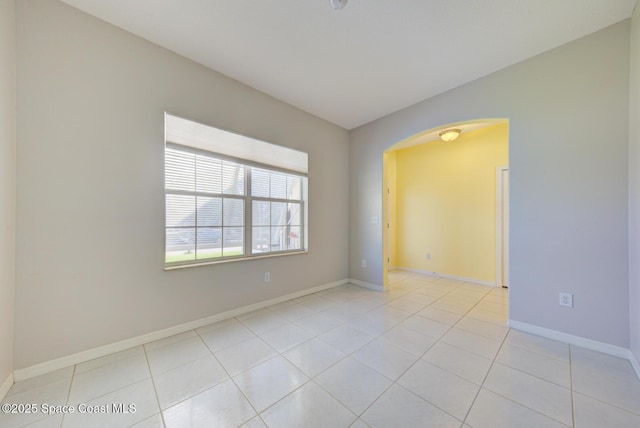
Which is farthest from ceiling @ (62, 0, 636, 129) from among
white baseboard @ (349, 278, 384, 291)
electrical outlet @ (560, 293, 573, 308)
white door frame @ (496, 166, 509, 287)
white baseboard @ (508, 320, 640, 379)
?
white baseboard @ (349, 278, 384, 291)

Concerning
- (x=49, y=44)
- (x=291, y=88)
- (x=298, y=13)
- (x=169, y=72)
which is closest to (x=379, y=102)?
(x=291, y=88)

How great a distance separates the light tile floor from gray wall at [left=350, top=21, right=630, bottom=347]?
404mm

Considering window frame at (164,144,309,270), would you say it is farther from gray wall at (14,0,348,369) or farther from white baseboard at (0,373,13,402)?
white baseboard at (0,373,13,402)

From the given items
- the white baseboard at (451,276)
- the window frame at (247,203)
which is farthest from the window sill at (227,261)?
the white baseboard at (451,276)

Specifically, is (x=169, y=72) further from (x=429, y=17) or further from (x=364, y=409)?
(x=364, y=409)

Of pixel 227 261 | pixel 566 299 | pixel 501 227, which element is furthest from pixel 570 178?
pixel 227 261

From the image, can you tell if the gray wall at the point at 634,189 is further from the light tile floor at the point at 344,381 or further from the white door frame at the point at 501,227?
the white door frame at the point at 501,227

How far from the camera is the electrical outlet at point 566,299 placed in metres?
2.08

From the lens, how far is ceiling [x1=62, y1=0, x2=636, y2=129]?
1.74 metres

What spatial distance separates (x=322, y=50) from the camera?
2.18 metres

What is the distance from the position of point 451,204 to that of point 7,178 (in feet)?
17.9

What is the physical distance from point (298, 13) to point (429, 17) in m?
1.07

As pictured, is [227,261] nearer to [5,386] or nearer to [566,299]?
[5,386]

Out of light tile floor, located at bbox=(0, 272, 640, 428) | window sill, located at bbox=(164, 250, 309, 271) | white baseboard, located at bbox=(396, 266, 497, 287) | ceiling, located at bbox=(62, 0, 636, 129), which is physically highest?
ceiling, located at bbox=(62, 0, 636, 129)
